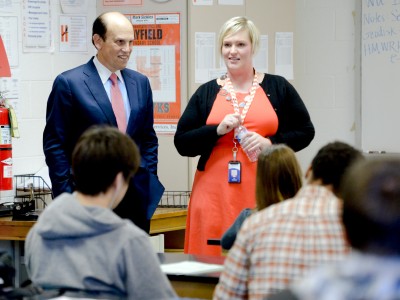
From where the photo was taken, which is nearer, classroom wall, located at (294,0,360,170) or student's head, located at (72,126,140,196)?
student's head, located at (72,126,140,196)

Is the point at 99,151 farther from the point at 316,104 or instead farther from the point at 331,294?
the point at 316,104

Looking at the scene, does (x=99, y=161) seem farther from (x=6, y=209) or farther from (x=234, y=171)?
(x=6, y=209)

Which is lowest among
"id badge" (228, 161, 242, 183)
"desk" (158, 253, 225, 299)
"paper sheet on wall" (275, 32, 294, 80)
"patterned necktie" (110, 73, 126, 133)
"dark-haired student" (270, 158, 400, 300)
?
"desk" (158, 253, 225, 299)

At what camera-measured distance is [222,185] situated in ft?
12.0

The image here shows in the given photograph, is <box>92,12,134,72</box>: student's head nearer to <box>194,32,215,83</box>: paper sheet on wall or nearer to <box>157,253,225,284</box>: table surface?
<box>157,253,225,284</box>: table surface

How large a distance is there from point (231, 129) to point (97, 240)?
1.41 meters

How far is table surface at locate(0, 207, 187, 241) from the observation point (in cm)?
439

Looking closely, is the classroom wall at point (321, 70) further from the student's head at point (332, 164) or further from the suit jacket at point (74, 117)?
the student's head at point (332, 164)

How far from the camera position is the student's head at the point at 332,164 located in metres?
2.28

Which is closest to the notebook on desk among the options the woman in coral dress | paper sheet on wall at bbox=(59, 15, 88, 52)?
paper sheet on wall at bbox=(59, 15, 88, 52)

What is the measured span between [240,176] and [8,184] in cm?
166

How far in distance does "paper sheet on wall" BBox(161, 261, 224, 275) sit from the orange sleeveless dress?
65 centimetres

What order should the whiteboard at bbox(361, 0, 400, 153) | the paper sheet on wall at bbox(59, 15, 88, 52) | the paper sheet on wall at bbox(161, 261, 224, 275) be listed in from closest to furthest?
1. the paper sheet on wall at bbox(161, 261, 224, 275)
2. the whiteboard at bbox(361, 0, 400, 153)
3. the paper sheet on wall at bbox(59, 15, 88, 52)

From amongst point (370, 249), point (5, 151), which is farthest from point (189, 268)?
point (5, 151)
